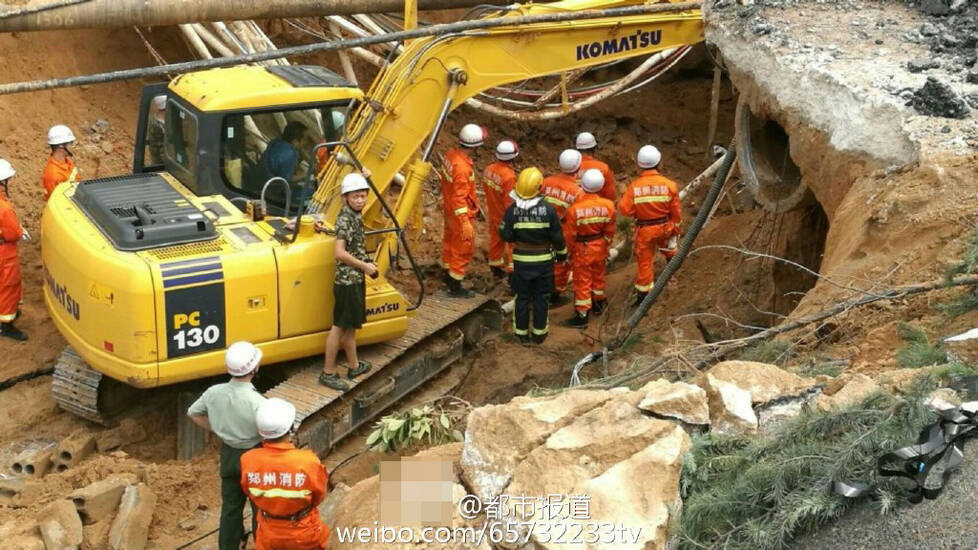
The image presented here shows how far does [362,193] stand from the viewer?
8.52 metres

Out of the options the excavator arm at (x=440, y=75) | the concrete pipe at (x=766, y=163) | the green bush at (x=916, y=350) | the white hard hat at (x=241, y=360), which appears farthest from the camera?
the concrete pipe at (x=766, y=163)

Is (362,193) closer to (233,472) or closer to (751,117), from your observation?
(233,472)

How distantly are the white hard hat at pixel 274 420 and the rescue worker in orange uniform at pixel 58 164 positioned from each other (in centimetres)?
526

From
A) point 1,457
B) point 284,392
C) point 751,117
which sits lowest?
point 1,457

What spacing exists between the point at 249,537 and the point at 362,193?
97.9 inches

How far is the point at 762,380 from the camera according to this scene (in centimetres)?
597

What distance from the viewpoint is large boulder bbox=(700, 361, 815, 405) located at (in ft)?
19.3

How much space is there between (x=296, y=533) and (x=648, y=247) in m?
5.53

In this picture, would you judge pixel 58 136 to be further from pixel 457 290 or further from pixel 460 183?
pixel 457 290

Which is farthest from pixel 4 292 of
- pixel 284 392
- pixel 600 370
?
pixel 600 370

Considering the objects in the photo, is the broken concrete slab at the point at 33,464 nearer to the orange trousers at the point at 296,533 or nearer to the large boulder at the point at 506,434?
the orange trousers at the point at 296,533

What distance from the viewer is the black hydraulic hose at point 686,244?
9.75 metres

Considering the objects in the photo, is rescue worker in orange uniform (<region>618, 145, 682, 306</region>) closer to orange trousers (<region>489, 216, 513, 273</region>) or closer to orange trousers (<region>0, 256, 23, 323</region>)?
orange trousers (<region>489, 216, 513, 273</region>)

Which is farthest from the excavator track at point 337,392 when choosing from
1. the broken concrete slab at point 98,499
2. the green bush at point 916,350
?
the green bush at point 916,350
